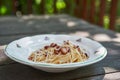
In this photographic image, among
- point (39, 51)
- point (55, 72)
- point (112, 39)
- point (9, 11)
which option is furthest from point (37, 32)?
point (9, 11)

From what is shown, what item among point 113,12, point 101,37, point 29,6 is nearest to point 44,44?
point 101,37

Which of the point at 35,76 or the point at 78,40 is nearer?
the point at 35,76

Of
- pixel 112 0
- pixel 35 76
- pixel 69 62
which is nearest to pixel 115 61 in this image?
pixel 69 62

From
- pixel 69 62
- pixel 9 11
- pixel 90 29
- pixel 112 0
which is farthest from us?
pixel 9 11

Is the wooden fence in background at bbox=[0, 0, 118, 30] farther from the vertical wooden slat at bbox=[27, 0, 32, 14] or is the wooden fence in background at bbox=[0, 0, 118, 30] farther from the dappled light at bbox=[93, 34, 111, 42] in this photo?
the dappled light at bbox=[93, 34, 111, 42]

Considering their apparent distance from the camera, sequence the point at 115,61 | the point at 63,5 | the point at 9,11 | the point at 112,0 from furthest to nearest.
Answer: the point at 63,5 < the point at 9,11 < the point at 112,0 < the point at 115,61

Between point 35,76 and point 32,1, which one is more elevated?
point 35,76

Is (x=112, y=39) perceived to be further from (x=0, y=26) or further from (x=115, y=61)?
(x=0, y=26)
